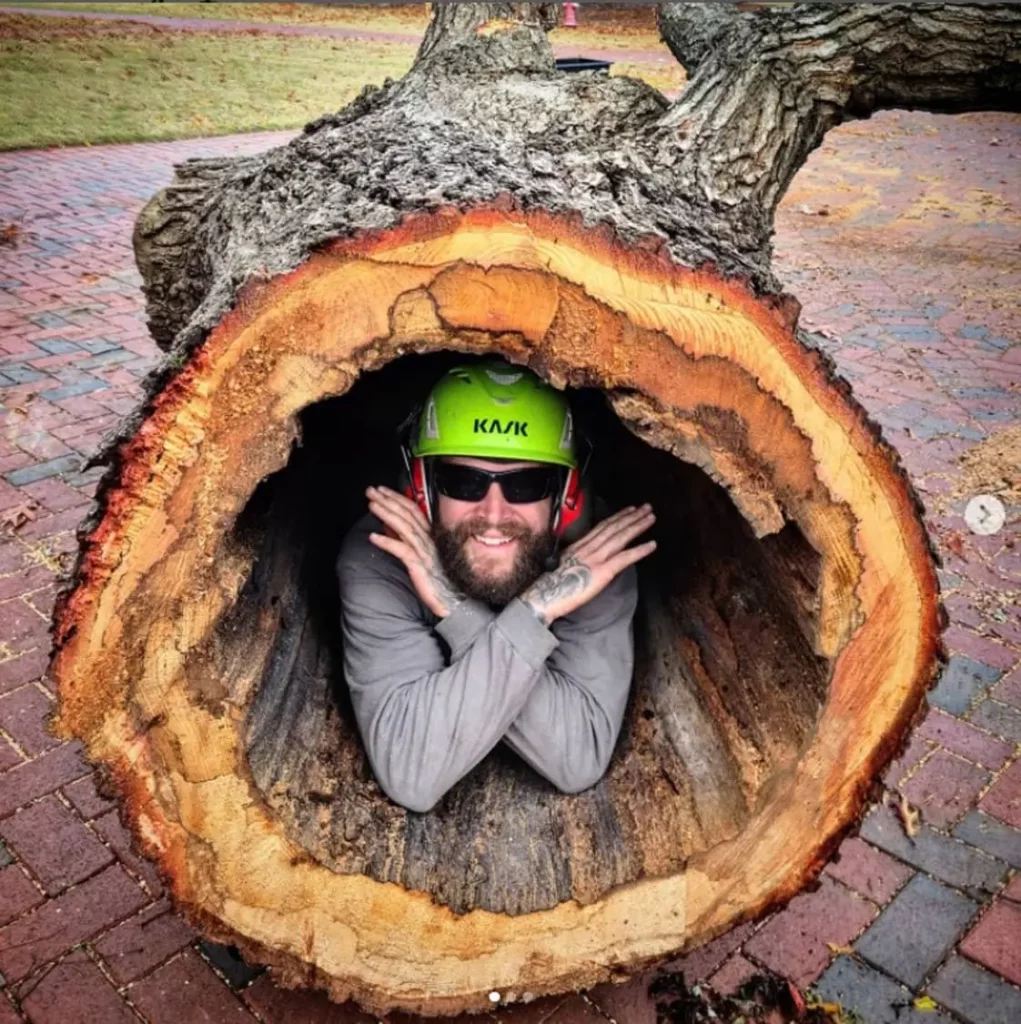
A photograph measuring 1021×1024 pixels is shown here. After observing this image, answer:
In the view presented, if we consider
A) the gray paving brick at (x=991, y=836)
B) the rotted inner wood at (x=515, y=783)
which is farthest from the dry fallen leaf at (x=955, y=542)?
the rotted inner wood at (x=515, y=783)

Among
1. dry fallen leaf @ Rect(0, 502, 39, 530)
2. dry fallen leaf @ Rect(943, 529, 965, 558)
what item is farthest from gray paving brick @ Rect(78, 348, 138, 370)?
dry fallen leaf @ Rect(943, 529, 965, 558)

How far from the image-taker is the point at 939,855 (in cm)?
271

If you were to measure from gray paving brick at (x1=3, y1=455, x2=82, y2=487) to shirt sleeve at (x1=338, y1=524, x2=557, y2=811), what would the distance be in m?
2.77

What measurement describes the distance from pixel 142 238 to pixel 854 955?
11.6 feet

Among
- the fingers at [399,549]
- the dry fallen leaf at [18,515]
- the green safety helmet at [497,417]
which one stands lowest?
the dry fallen leaf at [18,515]

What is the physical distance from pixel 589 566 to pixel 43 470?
3305 millimetres

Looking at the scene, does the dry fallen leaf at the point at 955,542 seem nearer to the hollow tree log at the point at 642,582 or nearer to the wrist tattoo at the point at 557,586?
the hollow tree log at the point at 642,582

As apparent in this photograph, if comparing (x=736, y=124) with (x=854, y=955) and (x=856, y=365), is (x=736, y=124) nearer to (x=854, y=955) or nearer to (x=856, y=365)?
(x=854, y=955)

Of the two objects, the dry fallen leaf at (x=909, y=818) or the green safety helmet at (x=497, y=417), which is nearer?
the green safety helmet at (x=497, y=417)

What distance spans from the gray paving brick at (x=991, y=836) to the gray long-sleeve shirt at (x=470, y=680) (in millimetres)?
1154

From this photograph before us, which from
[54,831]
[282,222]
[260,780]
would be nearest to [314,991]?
[260,780]

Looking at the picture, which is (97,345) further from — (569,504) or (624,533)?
(624,533)

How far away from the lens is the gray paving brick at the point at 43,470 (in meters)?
4.48

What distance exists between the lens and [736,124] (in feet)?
10.5
